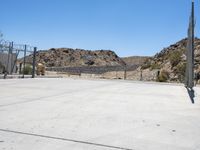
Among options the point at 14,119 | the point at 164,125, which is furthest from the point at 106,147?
the point at 14,119

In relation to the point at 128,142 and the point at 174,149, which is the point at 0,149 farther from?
the point at 174,149

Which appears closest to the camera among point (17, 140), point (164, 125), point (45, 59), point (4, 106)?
point (17, 140)

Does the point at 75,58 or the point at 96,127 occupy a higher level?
the point at 75,58

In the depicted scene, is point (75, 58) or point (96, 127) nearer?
point (96, 127)

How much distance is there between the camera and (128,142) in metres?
5.18

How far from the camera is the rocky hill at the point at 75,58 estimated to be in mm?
111500

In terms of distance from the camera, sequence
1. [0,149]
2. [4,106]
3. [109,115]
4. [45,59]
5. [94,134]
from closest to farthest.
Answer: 1. [0,149]
2. [94,134]
3. [109,115]
4. [4,106]
5. [45,59]

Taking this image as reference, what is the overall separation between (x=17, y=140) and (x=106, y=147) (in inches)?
58.8

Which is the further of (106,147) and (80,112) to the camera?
(80,112)

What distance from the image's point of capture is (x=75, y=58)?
385 ft

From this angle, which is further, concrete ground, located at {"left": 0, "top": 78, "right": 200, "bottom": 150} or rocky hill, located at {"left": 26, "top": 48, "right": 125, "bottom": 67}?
rocky hill, located at {"left": 26, "top": 48, "right": 125, "bottom": 67}

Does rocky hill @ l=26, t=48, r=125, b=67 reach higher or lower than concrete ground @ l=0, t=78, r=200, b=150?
higher

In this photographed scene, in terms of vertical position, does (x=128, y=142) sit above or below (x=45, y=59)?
below

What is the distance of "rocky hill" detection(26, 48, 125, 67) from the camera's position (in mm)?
111500
